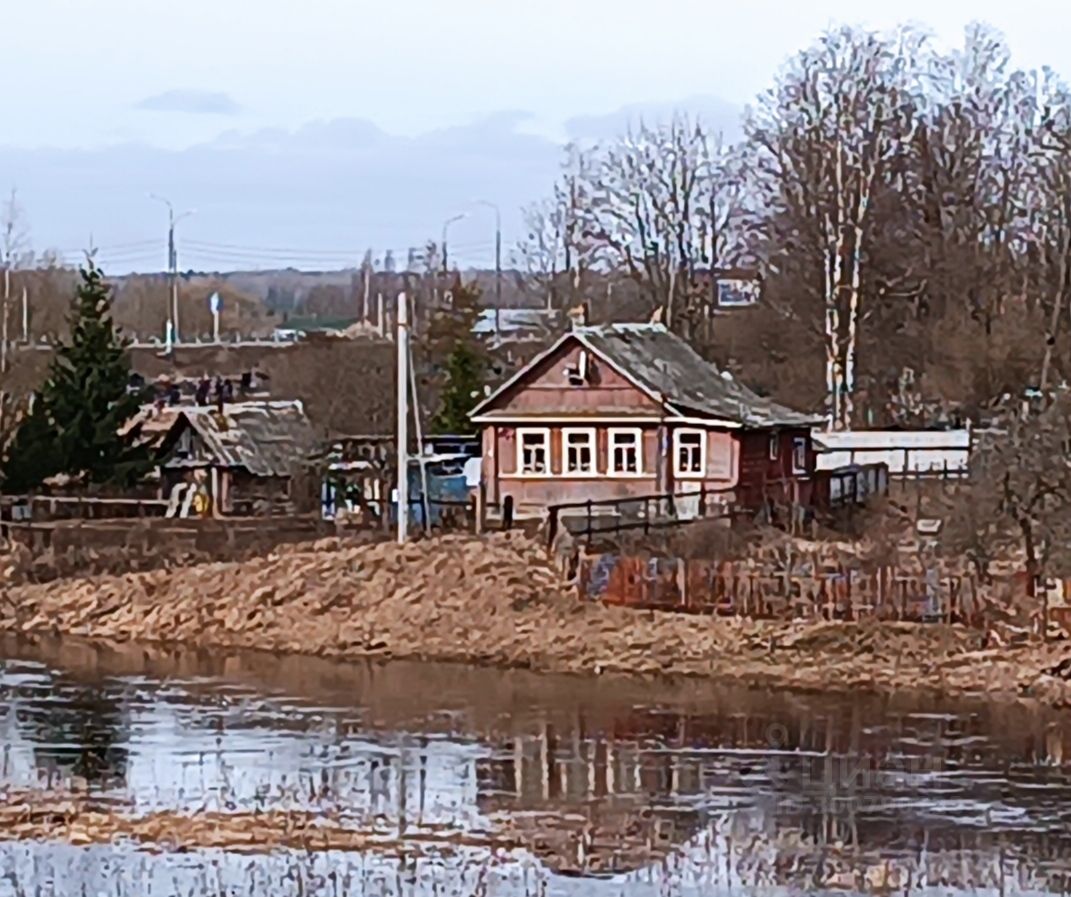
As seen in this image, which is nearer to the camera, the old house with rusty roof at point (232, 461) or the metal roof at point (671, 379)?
the metal roof at point (671, 379)

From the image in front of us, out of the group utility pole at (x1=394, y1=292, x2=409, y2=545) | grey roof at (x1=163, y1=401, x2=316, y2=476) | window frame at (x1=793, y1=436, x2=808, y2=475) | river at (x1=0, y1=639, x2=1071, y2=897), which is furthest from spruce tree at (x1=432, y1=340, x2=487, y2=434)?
river at (x1=0, y1=639, x2=1071, y2=897)

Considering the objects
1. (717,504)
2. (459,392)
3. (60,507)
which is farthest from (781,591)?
(459,392)

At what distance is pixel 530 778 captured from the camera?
21547 mm

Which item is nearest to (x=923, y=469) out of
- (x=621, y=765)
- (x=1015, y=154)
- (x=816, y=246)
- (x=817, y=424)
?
(x=817, y=424)

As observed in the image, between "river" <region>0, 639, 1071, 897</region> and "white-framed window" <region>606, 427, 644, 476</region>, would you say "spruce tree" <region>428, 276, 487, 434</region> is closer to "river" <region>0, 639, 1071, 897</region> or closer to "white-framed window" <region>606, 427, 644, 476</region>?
"white-framed window" <region>606, 427, 644, 476</region>

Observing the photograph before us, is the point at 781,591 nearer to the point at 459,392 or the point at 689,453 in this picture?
the point at 689,453

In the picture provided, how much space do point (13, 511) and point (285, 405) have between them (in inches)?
360

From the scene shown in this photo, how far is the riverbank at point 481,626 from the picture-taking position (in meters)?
28.2

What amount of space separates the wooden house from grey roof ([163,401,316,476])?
5.40 metres

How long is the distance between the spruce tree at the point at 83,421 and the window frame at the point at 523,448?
777cm

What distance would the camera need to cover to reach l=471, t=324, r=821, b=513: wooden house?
141ft

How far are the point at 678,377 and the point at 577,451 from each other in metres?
2.54

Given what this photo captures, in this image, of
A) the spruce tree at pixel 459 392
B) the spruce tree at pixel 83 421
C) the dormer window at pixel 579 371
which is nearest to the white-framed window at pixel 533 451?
the dormer window at pixel 579 371

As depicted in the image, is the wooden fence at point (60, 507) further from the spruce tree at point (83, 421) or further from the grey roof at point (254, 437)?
the grey roof at point (254, 437)
